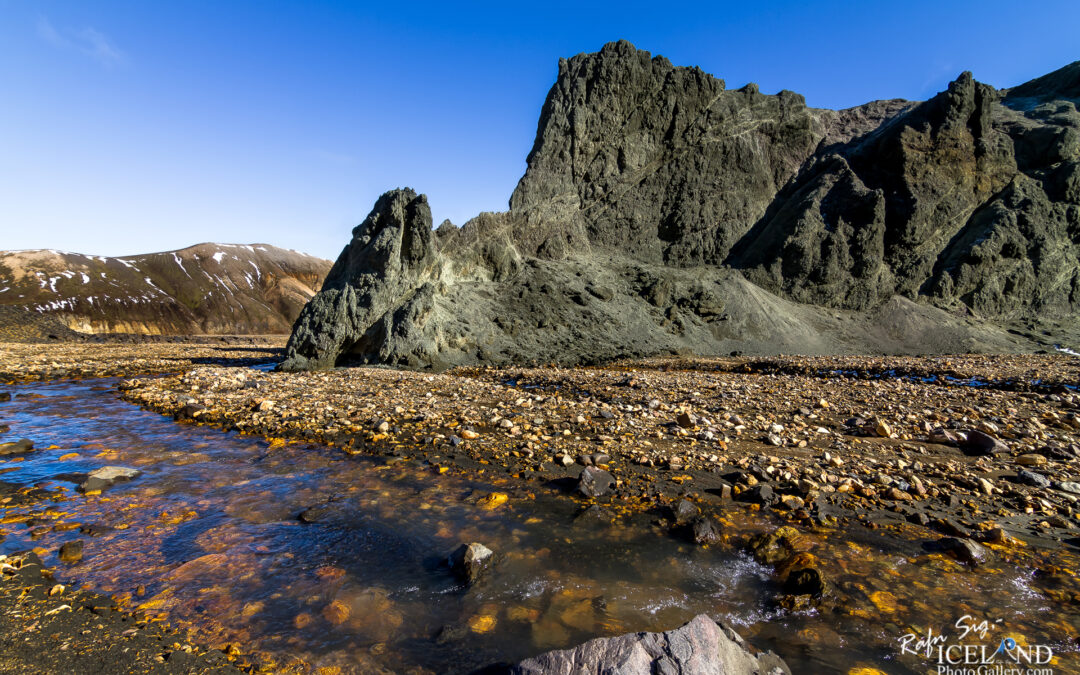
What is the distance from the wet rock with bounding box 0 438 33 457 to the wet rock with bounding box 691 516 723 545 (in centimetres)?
1220

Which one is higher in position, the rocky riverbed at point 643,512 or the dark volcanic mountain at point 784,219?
the dark volcanic mountain at point 784,219

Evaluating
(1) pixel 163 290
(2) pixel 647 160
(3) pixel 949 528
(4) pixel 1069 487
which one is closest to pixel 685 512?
(3) pixel 949 528

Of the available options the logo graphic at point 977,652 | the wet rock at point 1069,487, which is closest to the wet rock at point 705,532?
the logo graphic at point 977,652

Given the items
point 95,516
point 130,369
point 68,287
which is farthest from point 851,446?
point 68,287

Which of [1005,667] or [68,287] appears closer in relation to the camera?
[1005,667]

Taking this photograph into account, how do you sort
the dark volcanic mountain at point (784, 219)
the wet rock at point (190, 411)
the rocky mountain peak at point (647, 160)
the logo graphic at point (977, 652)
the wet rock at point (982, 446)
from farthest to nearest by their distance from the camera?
the rocky mountain peak at point (647, 160), the dark volcanic mountain at point (784, 219), the wet rock at point (190, 411), the wet rock at point (982, 446), the logo graphic at point (977, 652)

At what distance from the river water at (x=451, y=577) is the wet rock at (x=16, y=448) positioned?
6.77 feet

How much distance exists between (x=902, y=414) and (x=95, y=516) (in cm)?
1534

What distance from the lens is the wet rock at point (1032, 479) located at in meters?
7.00

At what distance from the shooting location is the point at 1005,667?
12.3 ft

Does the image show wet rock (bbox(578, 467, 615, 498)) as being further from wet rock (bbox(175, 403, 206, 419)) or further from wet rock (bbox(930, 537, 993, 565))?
wet rock (bbox(175, 403, 206, 419))

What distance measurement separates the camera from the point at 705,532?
5691mm

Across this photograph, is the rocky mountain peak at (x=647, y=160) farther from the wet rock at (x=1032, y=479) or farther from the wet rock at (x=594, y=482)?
the wet rock at (x=1032, y=479)

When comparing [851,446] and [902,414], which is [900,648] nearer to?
[851,446]
